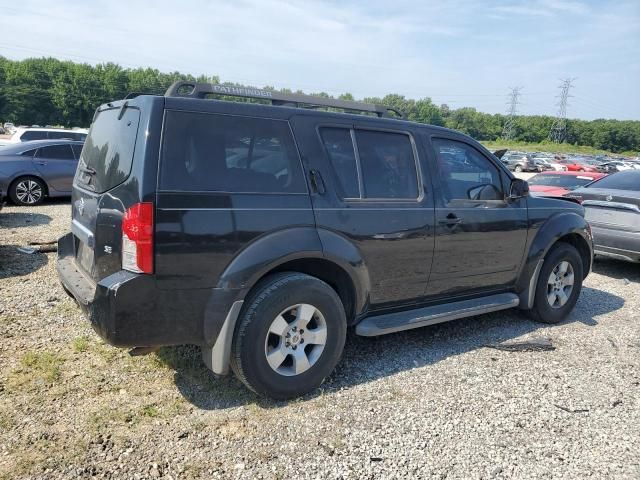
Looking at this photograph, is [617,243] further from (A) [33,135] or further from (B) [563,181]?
(A) [33,135]

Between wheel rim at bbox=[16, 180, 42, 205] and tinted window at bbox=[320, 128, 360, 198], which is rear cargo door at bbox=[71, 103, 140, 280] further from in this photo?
wheel rim at bbox=[16, 180, 42, 205]

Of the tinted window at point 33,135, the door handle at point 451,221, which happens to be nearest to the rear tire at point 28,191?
the tinted window at point 33,135

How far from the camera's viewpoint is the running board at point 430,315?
372cm

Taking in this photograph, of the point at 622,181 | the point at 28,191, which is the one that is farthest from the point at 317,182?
the point at 28,191

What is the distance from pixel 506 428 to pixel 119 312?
2.50 metres

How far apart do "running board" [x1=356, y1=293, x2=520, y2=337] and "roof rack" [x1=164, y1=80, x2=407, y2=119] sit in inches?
66.6

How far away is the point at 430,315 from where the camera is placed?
4031 millimetres

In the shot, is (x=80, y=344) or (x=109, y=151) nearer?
(x=109, y=151)

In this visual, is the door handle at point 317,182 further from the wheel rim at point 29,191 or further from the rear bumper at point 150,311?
the wheel rim at point 29,191

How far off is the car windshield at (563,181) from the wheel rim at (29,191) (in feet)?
39.1

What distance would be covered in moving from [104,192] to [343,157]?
164 centimetres

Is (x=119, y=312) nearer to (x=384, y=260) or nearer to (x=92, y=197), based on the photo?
(x=92, y=197)

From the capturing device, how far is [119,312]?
9.20ft

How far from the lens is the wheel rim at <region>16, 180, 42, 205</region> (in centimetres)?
1077
